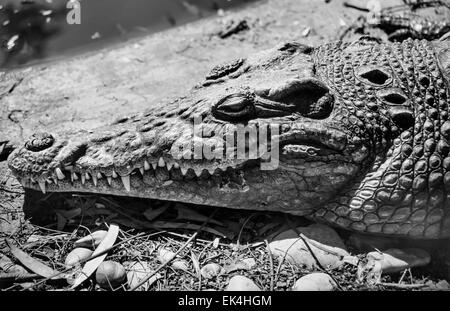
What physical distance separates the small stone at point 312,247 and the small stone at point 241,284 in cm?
34

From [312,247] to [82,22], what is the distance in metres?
5.22

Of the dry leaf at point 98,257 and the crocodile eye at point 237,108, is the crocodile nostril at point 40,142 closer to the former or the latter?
the dry leaf at point 98,257

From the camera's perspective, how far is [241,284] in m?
3.08

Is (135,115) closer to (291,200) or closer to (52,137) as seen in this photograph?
(52,137)

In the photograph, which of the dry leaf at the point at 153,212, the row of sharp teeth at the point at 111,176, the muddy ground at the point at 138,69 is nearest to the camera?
the row of sharp teeth at the point at 111,176

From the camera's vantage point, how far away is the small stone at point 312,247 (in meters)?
3.28

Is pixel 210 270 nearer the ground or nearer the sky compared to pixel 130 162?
nearer the ground

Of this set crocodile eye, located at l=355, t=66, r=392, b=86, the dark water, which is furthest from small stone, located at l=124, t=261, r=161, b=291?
the dark water

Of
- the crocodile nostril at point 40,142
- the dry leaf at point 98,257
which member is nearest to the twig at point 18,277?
the dry leaf at point 98,257

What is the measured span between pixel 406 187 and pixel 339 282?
33.5 inches

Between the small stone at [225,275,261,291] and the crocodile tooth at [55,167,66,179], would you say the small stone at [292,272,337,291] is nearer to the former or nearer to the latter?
the small stone at [225,275,261,291]

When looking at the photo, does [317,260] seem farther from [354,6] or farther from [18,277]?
[354,6]

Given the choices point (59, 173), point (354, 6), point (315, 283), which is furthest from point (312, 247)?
point (354, 6)

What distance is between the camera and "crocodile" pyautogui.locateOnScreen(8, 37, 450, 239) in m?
3.27
